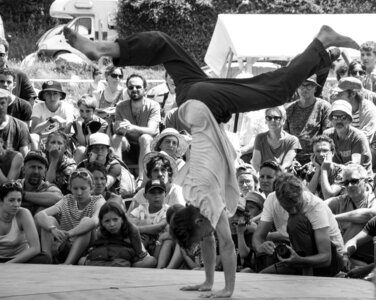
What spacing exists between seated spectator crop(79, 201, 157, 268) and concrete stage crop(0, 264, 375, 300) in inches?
17.8

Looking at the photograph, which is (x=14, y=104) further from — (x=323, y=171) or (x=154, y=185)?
(x=323, y=171)

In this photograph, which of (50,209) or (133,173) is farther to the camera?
(133,173)

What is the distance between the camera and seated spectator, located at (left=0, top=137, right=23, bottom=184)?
1262 centimetres

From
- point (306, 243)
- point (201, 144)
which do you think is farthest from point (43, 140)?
point (201, 144)

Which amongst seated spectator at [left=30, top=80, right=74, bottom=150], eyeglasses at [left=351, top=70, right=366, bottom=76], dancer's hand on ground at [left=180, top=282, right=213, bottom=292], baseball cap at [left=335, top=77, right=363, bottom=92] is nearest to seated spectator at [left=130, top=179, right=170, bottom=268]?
dancer's hand on ground at [left=180, top=282, right=213, bottom=292]

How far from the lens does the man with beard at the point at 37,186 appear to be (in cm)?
1188

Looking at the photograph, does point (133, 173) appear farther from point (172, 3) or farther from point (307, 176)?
point (172, 3)

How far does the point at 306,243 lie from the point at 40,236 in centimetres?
266

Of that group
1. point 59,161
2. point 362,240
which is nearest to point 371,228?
point 362,240

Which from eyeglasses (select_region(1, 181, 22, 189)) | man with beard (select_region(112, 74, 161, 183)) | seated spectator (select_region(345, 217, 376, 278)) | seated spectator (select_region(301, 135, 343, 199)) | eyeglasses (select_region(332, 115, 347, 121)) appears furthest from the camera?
man with beard (select_region(112, 74, 161, 183))

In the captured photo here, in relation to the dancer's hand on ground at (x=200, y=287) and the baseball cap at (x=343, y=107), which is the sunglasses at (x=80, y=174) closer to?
the dancer's hand on ground at (x=200, y=287)

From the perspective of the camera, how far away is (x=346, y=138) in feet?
42.2

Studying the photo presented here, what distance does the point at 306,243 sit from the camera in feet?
34.2

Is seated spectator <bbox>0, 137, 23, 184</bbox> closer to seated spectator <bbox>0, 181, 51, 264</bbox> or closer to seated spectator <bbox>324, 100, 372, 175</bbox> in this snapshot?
seated spectator <bbox>0, 181, 51, 264</bbox>
